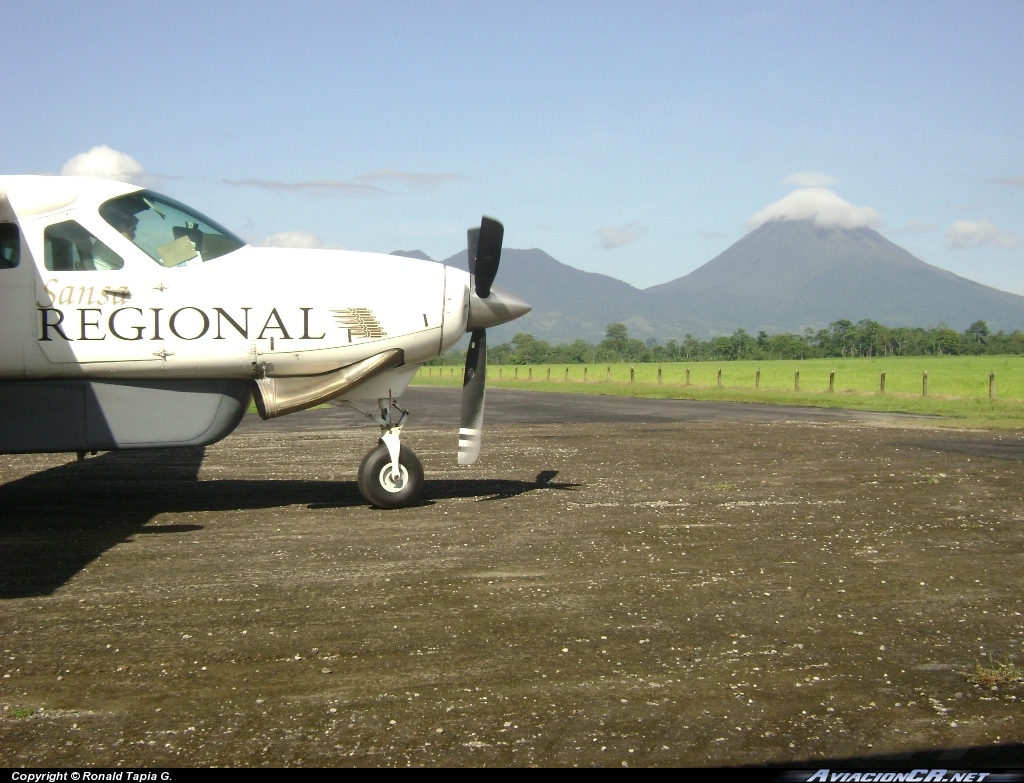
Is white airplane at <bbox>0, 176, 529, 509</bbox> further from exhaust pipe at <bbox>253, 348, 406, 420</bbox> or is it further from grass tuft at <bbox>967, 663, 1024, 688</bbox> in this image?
grass tuft at <bbox>967, 663, 1024, 688</bbox>

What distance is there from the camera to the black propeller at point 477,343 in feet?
31.1

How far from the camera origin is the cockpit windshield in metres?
8.68

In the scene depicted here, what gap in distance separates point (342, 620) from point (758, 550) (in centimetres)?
345

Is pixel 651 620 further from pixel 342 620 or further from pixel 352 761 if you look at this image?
pixel 352 761

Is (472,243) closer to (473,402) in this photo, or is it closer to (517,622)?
(473,402)

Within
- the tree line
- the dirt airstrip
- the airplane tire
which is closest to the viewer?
the dirt airstrip

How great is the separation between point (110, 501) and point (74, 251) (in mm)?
3018

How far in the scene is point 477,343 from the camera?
10.2 m

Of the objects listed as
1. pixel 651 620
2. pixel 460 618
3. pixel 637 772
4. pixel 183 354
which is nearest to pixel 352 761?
pixel 637 772

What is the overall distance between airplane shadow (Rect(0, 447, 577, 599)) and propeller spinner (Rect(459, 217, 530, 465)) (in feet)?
2.51

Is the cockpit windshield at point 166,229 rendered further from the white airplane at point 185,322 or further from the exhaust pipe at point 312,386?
the exhaust pipe at point 312,386

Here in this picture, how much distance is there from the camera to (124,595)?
6.07 metres

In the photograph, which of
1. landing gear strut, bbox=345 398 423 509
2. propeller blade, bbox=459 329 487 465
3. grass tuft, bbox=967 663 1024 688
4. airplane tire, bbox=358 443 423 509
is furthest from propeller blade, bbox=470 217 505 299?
grass tuft, bbox=967 663 1024 688

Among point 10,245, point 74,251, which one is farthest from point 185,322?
point 10,245
